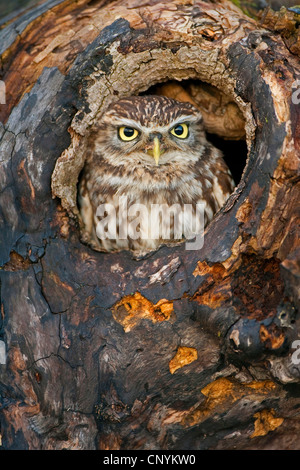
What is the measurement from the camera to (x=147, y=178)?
3816mm

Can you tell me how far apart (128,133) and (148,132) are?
0.63ft

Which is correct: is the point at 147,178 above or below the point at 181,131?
below

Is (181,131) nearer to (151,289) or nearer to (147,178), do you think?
(147,178)

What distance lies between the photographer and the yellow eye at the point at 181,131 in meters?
3.78

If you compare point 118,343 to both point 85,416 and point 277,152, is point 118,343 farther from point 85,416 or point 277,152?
point 277,152

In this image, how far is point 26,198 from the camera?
134 inches

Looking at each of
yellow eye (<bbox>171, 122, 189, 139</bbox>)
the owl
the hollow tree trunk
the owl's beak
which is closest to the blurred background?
the hollow tree trunk

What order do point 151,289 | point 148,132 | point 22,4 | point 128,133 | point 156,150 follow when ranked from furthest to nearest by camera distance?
point 22,4 → point 128,133 → point 148,132 → point 156,150 → point 151,289

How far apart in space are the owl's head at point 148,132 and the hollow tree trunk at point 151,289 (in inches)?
10.2

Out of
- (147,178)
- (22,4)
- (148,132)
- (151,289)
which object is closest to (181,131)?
(148,132)

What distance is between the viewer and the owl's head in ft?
11.8

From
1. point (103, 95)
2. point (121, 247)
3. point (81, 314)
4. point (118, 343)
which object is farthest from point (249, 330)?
point (103, 95)

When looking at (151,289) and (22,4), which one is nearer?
(151,289)

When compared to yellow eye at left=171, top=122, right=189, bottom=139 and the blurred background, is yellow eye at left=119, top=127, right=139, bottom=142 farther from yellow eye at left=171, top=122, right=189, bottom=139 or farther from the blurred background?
the blurred background
